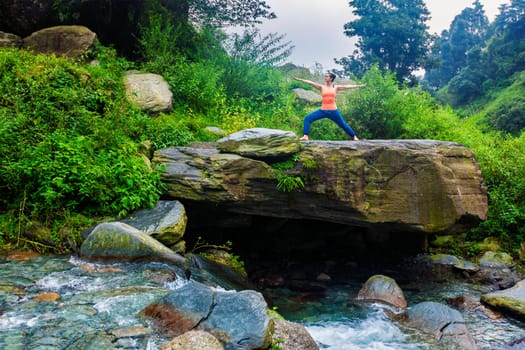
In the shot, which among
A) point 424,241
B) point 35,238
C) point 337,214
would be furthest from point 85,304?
point 424,241

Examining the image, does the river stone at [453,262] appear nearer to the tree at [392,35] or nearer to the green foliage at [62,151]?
the green foliage at [62,151]

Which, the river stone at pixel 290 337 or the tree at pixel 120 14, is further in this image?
the tree at pixel 120 14

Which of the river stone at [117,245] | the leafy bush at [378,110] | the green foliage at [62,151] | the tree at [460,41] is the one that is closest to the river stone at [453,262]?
the leafy bush at [378,110]

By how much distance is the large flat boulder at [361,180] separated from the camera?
311 inches

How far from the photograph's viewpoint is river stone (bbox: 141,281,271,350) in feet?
12.6

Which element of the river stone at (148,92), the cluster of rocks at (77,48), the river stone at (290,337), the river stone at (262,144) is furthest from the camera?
the cluster of rocks at (77,48)

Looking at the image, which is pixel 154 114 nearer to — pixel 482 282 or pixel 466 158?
pixel 466 158

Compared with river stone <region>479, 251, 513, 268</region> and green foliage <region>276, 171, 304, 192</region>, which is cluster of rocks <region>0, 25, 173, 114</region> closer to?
green foliage <region>276, 171, 304, 192</region>

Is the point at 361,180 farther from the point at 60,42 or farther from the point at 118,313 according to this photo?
the point at 60,42

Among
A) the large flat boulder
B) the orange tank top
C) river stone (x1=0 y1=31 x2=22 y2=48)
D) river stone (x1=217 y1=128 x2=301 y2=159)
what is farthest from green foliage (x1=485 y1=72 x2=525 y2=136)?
river stone (x1=0 y1=31 x2=22 y2=48)

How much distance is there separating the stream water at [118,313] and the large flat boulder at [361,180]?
1729mm

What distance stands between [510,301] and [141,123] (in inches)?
312

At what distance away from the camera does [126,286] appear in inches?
194

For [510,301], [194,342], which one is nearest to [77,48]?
[194,342]
